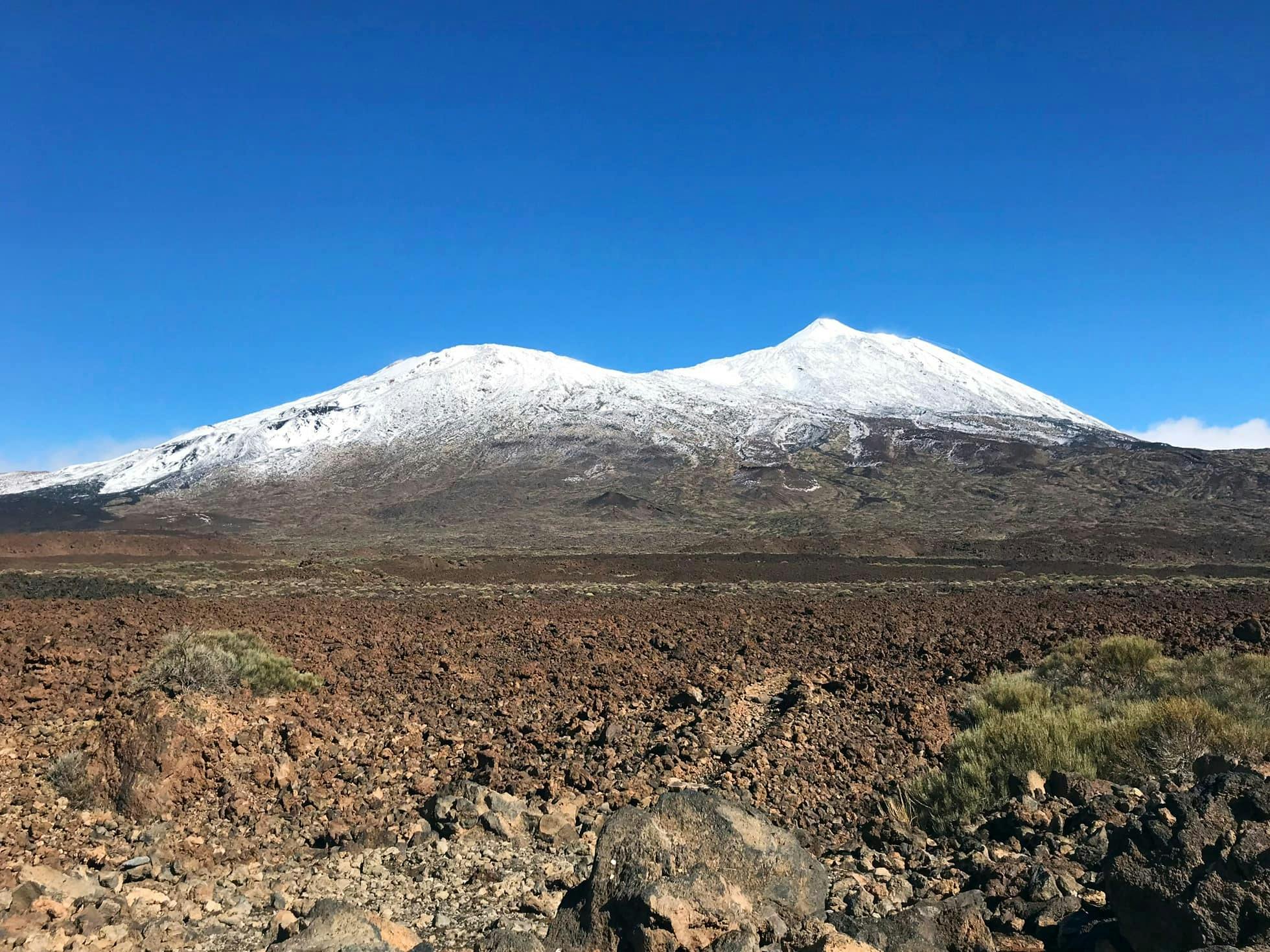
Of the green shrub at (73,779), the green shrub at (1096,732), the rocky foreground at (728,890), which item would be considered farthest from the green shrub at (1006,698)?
the green shrub at (73,779)

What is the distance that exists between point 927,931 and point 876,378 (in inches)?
5172

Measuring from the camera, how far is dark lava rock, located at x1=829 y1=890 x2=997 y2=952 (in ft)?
13.9

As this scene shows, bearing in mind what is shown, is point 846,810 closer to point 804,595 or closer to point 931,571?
point 804,595

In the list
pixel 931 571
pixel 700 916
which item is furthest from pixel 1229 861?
pixel 931 571

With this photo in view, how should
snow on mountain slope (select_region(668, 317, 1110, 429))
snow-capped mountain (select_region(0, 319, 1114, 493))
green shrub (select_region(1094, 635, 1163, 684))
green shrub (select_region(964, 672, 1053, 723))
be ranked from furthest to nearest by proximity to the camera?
snow on mountain slope (select_region(668, 317, 1110, 429)), snow-capped mountain (select_region(0, 319, 1114, 493)), green shrub (select_region(1094, 635, 1163, 684)), green shrub (select_region(964, 672, 1053, 723))

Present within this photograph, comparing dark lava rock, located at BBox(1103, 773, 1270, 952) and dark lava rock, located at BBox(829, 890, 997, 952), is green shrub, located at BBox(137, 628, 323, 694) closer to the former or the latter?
dark lava rock, located at BBox(829, 890, 997, 952)

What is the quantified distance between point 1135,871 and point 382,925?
4.11 m

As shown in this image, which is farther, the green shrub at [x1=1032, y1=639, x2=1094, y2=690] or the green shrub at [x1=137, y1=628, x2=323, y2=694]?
the green shrub at [x1=1032, y1=639, x2=1094, y2=690]

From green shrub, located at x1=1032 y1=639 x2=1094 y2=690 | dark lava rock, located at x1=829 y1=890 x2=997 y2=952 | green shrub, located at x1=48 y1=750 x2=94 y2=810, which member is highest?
green shrub, located at x1=1032 y1=639 x2=1094 y2=690

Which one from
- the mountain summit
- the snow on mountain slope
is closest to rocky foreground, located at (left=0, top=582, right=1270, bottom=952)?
the mountain summit

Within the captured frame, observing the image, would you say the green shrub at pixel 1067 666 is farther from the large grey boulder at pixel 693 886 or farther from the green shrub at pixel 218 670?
the green shrub at pixel 218 670

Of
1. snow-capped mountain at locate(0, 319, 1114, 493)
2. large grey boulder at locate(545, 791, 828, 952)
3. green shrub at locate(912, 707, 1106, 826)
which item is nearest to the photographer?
large grey boulder at locate(545, 791, 828, 952)

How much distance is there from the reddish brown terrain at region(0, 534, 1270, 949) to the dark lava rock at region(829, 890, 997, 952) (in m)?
1.46

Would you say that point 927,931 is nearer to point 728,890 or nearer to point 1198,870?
point 728,890
